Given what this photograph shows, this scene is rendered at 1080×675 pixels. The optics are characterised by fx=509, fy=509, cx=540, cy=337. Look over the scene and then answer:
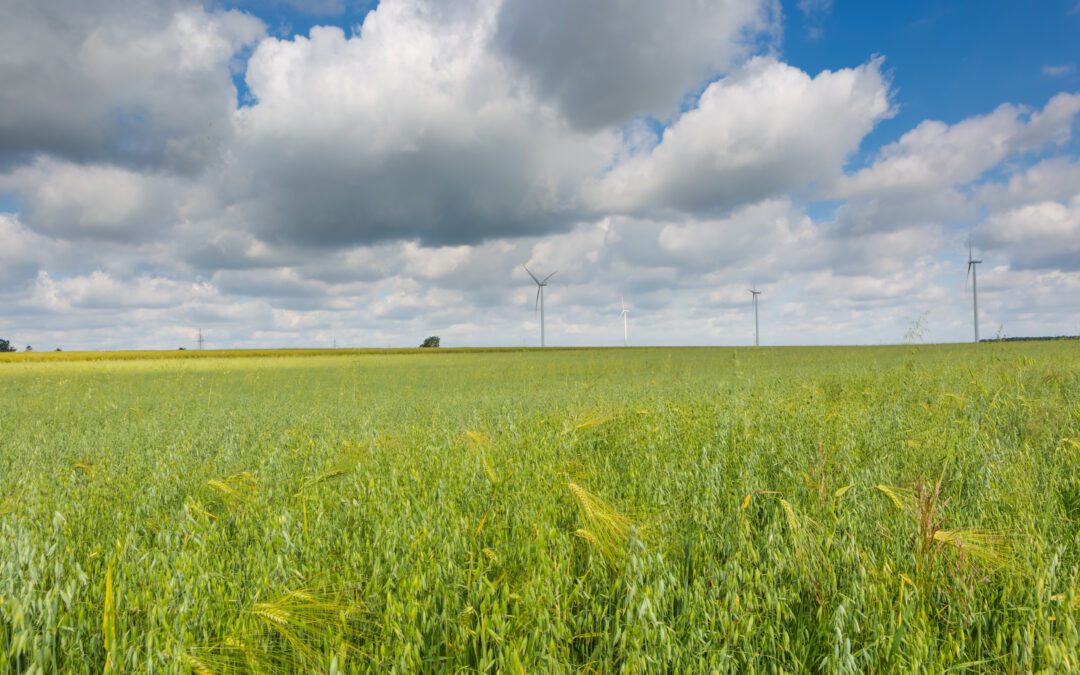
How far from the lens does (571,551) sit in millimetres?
3023

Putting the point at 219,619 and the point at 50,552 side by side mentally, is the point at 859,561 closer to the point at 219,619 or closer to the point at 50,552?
the point at 219,619

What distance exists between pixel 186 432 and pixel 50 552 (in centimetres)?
537

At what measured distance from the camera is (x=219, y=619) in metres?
2.46

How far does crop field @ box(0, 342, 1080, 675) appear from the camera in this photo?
88.2 inches

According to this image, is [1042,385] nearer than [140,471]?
No

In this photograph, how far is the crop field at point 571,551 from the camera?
2.24m

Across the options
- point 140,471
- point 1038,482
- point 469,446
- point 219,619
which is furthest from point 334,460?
point 1038,482

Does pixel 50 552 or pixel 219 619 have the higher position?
pixel 50 552

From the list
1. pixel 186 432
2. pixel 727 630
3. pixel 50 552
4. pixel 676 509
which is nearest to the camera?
pixel 727 630

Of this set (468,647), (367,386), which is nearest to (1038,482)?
(468,647)

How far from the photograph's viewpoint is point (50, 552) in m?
2.89

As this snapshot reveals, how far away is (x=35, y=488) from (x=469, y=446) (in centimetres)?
396

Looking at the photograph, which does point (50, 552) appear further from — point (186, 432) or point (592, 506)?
point (186, 432)

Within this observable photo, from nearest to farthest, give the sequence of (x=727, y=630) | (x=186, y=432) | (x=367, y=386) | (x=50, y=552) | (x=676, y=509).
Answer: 1. (x=727, y=630)
2. (x=50, y=552)
3. (x=676, y=509)
4. (x=186, y=432)
5. (x=367, y=386)
